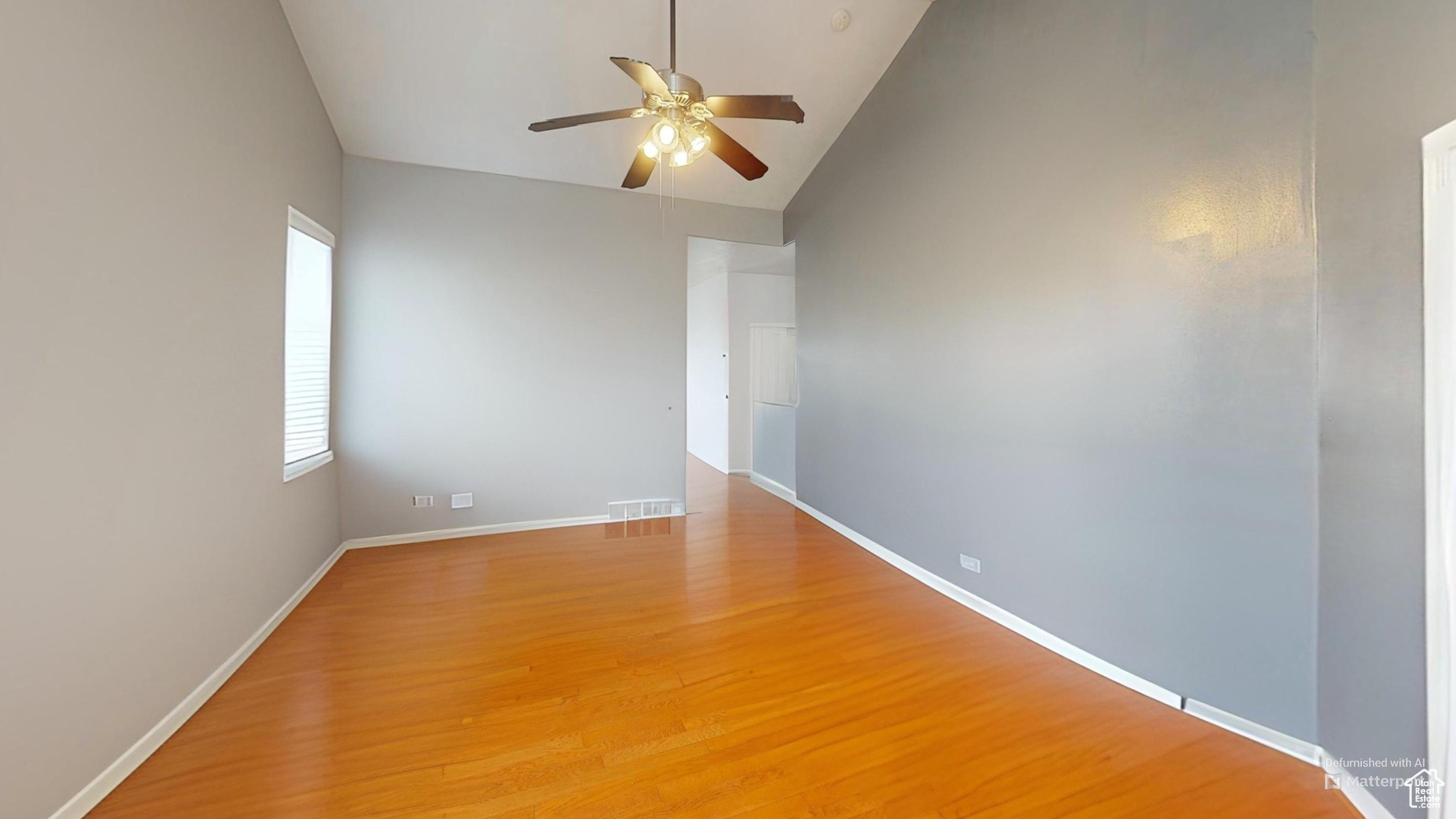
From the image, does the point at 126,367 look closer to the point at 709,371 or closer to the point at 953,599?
the point at 953,599

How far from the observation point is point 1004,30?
2574 millimetres

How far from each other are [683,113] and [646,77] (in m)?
0.24

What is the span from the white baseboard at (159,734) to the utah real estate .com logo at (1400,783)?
3.76 meters

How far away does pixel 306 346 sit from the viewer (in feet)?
10.1

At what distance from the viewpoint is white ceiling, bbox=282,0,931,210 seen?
9.17 ft

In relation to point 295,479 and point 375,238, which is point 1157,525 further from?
point 375,238

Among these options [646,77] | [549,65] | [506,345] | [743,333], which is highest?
[549,65]

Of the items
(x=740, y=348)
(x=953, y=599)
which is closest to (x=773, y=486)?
(x=740, y=348)

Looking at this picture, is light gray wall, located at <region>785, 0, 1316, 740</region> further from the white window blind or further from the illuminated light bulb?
the white window blind

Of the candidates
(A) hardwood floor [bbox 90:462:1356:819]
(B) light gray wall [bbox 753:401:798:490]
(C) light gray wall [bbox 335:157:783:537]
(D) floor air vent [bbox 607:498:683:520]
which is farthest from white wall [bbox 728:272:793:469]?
(A) hardwood floor [bbox 90:462:1356:819]

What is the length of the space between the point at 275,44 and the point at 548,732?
3759 mm

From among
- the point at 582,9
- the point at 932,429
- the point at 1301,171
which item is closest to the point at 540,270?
the point at 582,9

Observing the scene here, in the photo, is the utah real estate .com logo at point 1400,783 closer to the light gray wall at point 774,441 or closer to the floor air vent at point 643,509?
the light gray wall at point 774,441

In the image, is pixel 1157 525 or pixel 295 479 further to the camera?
pixel 295 479
